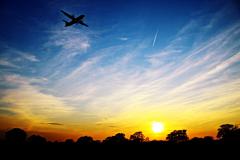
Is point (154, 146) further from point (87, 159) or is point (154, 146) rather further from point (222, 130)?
point (222, 130)

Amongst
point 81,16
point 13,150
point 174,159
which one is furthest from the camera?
point 81,16

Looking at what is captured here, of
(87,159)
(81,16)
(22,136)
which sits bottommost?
(87,159)

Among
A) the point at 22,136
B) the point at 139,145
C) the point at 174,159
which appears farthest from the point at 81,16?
the point at 22,136

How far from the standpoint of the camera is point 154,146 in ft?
48.4

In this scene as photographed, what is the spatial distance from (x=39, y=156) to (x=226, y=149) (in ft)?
41.5

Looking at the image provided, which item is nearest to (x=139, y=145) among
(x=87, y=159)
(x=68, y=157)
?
(x=87, y=159)

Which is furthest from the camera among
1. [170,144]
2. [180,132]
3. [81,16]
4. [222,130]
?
[180,132]

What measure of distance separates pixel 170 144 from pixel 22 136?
459 feet

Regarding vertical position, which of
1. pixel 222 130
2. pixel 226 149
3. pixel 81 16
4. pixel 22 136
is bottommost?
pixel 226 149

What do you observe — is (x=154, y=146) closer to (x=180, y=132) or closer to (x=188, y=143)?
(x=188, y=143)

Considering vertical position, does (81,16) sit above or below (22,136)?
above

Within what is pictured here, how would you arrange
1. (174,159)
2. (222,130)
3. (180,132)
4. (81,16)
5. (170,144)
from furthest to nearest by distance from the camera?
1. (180,132)
2. (222,130)
3. (81,16)
4. (170,144)
5. (174,159)

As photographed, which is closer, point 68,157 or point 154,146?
point 68,157

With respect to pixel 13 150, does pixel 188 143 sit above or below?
above
